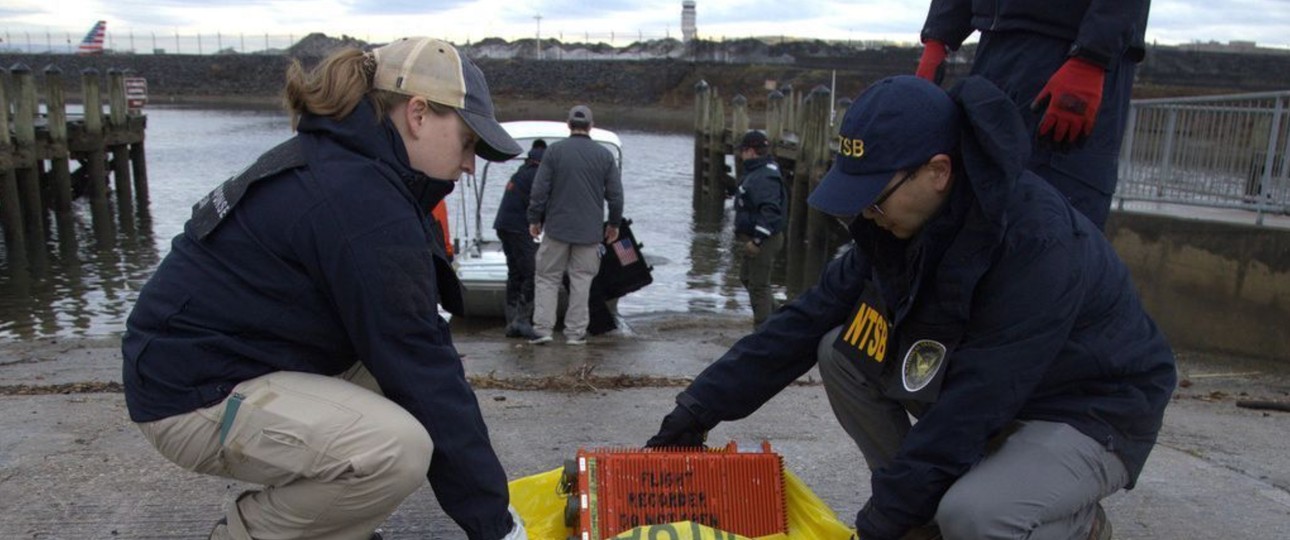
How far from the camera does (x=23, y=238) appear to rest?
1566cm

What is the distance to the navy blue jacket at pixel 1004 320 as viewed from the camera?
2291 mm

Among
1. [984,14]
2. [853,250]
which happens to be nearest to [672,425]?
[853,250]

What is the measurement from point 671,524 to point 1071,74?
5.22ft

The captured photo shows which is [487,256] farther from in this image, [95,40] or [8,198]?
[95,40]

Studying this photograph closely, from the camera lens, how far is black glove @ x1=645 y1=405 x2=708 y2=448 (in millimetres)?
3004

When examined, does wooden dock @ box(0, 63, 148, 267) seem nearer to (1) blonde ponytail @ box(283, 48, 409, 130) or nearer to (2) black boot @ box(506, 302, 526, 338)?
(2) black boot @ box(506, 302, 526, 338)

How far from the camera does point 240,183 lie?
2357mm

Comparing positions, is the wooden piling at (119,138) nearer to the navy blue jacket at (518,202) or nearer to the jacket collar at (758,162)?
the navy blue jacket at (518,202)

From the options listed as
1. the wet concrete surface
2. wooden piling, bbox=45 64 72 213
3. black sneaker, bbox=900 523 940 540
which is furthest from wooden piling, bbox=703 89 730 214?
black sneaker, bbox=900 523 940 540

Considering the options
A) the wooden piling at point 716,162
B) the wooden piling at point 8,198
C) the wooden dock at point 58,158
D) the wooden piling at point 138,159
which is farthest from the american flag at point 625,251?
the wooden piling at point 138,159

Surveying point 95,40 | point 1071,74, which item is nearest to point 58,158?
point 1071,74

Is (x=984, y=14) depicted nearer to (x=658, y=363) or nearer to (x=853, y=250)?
(x=853, y=250)

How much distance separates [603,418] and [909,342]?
6.53 ft

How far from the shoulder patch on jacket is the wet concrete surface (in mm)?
1062
